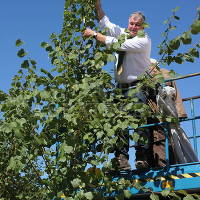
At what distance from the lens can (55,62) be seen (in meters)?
4.82

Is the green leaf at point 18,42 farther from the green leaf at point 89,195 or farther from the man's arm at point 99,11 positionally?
the green leaf at point 89,195

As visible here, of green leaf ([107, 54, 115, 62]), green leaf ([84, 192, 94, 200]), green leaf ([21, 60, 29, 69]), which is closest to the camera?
green leaf ([84, 192, 94, 200])

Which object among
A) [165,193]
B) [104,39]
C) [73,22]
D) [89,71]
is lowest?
[165,193]

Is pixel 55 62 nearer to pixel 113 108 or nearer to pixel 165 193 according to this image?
pixel 113 108

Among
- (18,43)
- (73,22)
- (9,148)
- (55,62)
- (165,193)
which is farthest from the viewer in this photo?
(9,148)

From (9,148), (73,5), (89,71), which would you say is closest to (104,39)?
(89,71)

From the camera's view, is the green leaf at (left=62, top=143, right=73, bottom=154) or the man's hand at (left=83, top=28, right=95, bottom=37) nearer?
the green leaf at (left=62, top=143, right=73, bottom=154)

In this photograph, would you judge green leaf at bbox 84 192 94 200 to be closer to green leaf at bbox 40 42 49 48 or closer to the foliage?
the foliage

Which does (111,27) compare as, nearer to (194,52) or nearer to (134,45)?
(134,45)

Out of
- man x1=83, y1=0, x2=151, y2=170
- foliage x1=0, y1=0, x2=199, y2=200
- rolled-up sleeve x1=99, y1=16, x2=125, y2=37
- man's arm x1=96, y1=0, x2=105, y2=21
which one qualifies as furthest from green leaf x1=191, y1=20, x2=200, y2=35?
man's arm x1=96, y1=0, x2=105, y2=21

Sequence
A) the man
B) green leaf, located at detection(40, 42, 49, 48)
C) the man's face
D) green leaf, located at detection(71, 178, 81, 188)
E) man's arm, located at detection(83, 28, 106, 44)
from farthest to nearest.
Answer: the man's face, the man, man's arm, located at detection(83, 28, 106, 44), green leaf, located at detection(40, 42, 49, 48), green leaf, located at detection(71, 178, 81, 188)

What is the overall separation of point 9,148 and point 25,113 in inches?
92.3

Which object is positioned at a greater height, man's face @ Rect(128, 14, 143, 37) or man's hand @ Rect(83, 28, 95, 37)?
man's face @ Rect(128, 14, 143, 37)

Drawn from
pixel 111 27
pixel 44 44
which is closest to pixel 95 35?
pixel 111 27
